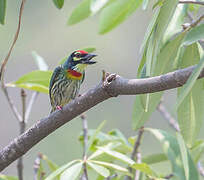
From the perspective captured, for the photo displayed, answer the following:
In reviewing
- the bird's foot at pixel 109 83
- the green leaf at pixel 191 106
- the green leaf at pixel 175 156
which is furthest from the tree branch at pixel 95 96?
the green leaf at pixel 175 156

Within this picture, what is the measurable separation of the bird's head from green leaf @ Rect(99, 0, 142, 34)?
0.60 meters

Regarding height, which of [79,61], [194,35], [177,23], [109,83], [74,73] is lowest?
[74,73]

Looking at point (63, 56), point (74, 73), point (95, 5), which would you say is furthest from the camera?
point (63, 56)

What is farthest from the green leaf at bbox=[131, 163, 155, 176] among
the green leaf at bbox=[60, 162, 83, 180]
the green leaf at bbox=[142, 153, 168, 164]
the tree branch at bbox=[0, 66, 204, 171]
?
the green leaf at bbox=[142, 153, 168, 164]

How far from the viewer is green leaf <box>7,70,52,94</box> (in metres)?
2.67

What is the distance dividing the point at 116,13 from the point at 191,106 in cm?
51

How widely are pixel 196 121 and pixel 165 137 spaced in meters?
0.55

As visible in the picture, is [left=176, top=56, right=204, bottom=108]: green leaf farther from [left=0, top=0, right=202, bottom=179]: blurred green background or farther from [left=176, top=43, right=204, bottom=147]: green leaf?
[left=0, top=0, right=202, bottom=179]: blurred green background

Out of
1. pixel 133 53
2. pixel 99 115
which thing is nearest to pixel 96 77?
pixel 99 115

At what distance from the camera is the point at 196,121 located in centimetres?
217

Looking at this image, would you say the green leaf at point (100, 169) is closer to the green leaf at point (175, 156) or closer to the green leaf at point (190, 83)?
the green leaf at point (175, 156)

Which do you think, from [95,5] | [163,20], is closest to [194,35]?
[163,20]

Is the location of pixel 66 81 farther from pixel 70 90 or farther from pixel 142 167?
pixel 142 167

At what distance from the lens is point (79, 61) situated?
10.3 feet
